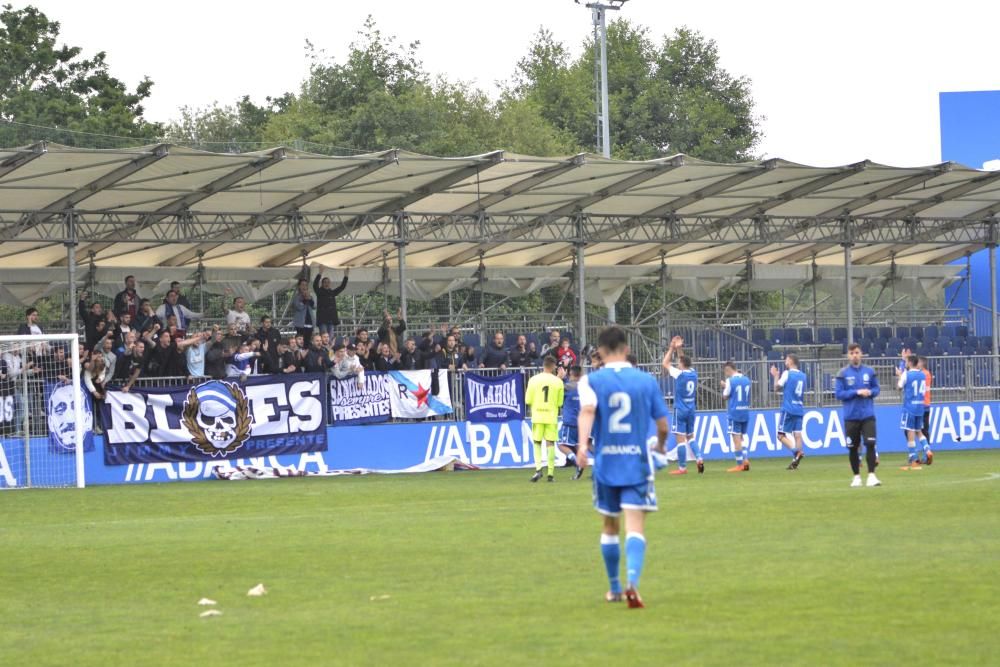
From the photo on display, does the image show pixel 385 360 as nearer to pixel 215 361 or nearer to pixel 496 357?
pixel 496 357

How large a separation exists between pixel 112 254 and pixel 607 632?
29435mm

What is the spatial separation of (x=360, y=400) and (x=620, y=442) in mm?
19770

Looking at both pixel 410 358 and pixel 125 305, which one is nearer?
pixel 125 305

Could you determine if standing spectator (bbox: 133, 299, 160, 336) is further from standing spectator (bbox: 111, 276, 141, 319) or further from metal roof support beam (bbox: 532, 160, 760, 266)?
metal roof support beam (bbox: 532, 160, 760, 266)

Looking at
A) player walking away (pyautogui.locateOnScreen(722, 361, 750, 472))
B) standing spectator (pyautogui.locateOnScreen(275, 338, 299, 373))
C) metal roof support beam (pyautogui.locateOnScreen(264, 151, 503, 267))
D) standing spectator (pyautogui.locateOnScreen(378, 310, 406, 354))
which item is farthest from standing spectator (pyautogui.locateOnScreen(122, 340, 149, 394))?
player walking away (pyautogui.locateOnScreen(722, 361, 750, 472))

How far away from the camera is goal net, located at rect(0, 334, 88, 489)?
26.1 metres

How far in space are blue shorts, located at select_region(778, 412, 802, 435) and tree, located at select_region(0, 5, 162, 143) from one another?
4286 cm

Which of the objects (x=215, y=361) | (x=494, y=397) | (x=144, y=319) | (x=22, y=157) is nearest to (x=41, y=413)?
(x=215, y=361)

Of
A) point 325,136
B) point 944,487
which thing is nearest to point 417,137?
point 325,136

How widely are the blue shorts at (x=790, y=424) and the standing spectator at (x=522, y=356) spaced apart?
651 centimetres

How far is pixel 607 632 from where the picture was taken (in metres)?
9.23

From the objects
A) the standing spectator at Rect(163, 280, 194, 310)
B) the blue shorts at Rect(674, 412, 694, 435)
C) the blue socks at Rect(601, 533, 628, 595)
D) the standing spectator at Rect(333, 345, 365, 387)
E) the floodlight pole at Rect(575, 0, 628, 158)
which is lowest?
the blue socks at Rect(601, 533, 628, 595)

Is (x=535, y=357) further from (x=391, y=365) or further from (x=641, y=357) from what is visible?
(x=641, y=357)

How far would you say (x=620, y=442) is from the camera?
1045 centimetres
